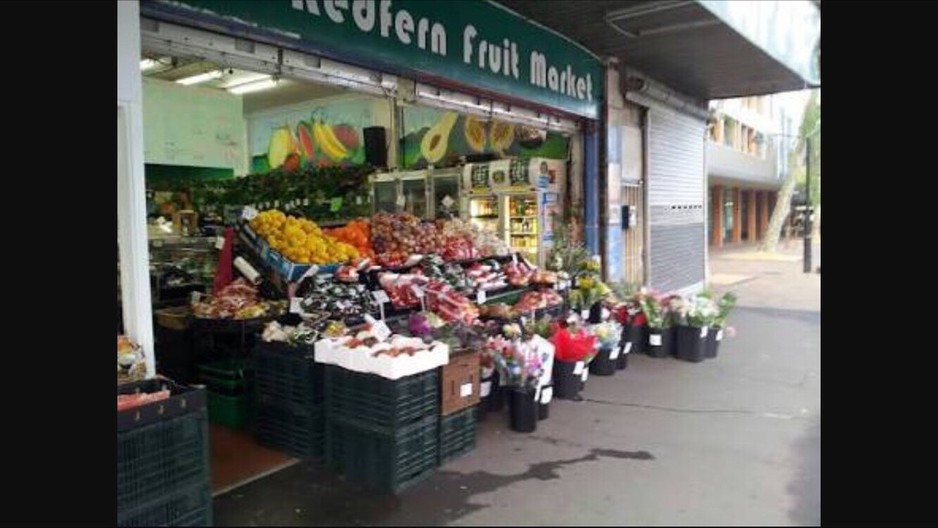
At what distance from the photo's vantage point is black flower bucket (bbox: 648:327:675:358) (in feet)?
22.8

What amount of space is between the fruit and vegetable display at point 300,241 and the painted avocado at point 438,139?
512 cm

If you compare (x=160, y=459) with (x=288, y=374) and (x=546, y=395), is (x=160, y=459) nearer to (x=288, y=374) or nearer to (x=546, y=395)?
(x=288, y=374)

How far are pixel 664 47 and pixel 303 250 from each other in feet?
18.5

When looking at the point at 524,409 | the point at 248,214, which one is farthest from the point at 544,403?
the point at 248,214

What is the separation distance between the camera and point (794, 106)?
108ft

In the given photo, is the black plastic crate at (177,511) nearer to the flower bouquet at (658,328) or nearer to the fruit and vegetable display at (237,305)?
the fruit and vegetable display at (237,305)

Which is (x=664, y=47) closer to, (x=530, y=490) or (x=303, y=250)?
(x=303, y=250)

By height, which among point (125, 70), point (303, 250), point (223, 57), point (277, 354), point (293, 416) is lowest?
point (293, 416)

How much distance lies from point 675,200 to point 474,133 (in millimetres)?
3658

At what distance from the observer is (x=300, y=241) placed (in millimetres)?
5500

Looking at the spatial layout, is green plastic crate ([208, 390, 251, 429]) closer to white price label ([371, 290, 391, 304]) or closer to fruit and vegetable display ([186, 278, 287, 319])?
fruit and vegetable display ([186, 278, 287, 319])

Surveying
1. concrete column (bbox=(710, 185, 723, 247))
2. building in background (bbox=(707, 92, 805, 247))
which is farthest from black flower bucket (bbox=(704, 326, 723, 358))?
concrete column (bbox=(710, 185, 723, 247))
